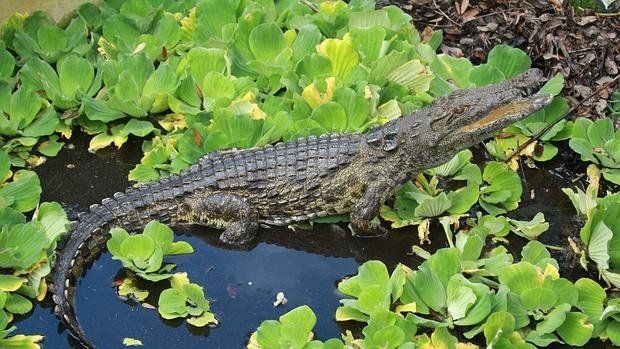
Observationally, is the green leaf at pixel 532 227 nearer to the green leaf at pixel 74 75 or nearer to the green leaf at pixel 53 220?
the green leaf at pixel 53 220

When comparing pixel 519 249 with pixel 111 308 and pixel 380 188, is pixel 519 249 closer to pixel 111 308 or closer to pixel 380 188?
pixel 380 188

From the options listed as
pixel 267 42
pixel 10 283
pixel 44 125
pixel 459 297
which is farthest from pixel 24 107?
pixel 459 297

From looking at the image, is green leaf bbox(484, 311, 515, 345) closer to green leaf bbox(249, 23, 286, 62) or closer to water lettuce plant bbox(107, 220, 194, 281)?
water lettuce plant bbox(107, 220, 194, 281)

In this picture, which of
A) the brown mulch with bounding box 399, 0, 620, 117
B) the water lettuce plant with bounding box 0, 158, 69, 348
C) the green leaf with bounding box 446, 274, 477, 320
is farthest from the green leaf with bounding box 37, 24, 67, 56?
the green leaf with bounding box 446, 274, 477, 320

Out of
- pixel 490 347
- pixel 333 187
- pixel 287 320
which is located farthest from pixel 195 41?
pixel 490 347

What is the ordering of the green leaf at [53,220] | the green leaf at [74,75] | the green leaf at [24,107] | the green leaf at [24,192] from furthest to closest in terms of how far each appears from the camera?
1. the green leaf at [74,75]
2. the green leaf at [24,107]
3. the green leaf at [24,192]
4. the green leaf at [53,220]

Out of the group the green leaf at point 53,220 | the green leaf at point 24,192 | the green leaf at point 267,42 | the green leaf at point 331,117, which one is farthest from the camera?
the green leaf at point 267,42

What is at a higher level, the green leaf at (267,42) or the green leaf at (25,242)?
the green leaf at (267,42)

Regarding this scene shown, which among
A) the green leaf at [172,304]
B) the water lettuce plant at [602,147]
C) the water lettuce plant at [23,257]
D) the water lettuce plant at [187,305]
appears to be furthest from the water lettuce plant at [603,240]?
the water lettuce plant at [23,257]
